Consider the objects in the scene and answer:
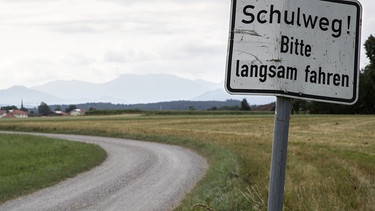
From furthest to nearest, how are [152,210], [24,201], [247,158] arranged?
[247,158] < [24,201] < [152,210]

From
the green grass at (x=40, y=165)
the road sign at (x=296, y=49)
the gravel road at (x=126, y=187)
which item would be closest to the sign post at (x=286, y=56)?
the road sign at (x=296, y=49)

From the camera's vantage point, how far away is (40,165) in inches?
831

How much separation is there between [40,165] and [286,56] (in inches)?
778

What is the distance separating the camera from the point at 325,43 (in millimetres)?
2615

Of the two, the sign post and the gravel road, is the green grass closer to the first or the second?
the gravel road

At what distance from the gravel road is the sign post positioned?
9.69m

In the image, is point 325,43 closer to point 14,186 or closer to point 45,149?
point 14,186

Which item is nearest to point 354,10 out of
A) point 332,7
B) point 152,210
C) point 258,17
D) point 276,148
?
point 332,7

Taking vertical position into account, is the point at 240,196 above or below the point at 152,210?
above

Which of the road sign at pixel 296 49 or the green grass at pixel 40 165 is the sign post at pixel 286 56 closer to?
the road sign at pixel 296 49

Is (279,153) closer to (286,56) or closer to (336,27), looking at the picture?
(286,56)

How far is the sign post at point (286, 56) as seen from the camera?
2.54 meters

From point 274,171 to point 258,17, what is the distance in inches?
28.8

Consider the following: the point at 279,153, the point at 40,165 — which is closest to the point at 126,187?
the point at 40,165
